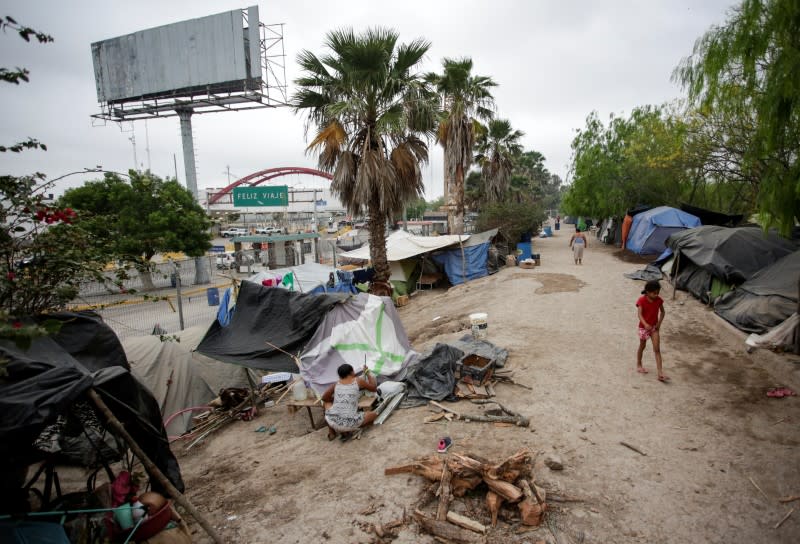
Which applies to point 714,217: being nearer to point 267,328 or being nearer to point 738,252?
point 738,252

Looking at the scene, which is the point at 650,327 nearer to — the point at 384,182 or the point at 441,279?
the point at 384,182

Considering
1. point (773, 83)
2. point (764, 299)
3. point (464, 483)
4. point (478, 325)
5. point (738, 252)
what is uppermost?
point (773, 83)

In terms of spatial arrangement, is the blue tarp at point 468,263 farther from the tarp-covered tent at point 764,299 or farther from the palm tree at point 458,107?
the tarp-covered tent at point 764,299

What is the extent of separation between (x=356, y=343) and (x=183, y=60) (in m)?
35.0

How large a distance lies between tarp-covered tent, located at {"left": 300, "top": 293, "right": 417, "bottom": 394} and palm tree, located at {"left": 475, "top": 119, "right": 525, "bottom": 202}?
2383cm

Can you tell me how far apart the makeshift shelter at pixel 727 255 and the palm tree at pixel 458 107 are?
36.7ft

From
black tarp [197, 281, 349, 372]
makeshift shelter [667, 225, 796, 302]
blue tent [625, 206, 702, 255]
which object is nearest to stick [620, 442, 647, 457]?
black tarp [197, 281, 349, 372]

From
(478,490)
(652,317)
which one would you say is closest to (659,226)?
(652,317)

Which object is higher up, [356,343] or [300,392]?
[356,343]

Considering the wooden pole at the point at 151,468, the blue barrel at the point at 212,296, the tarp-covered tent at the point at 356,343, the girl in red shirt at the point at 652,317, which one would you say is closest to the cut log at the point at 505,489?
the wooden pole at the point at 151,468

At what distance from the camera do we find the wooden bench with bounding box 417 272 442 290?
715 inches

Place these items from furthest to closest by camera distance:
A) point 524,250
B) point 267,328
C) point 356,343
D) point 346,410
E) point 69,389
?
point 524,250 → point 267,328 → point 356,343 → point 346,410 → point 69,389

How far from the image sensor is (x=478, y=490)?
4203 mm

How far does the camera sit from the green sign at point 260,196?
29016 mm
